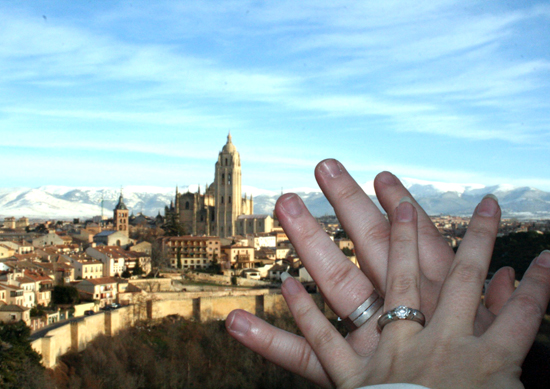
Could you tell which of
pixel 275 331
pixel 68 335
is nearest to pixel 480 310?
pixel 275 331

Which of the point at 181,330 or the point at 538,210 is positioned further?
the point at 538,210

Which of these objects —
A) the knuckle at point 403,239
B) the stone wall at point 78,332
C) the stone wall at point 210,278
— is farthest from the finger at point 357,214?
the stone wall at point 210,278

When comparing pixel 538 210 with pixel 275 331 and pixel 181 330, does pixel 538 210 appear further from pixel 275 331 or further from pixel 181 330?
pixel 275 331

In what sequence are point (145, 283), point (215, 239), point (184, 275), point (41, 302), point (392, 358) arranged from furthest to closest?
point (215, 239) → point (184, 275) → point (145, 283) → point (41, 302) → point (392, 358)

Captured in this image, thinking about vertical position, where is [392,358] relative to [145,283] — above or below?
above

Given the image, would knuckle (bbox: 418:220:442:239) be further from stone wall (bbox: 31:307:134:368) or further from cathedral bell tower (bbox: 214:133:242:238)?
cathedral bell tower (bbox: 214:133:242:238)

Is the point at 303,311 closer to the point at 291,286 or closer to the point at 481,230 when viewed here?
the point at 291,286
